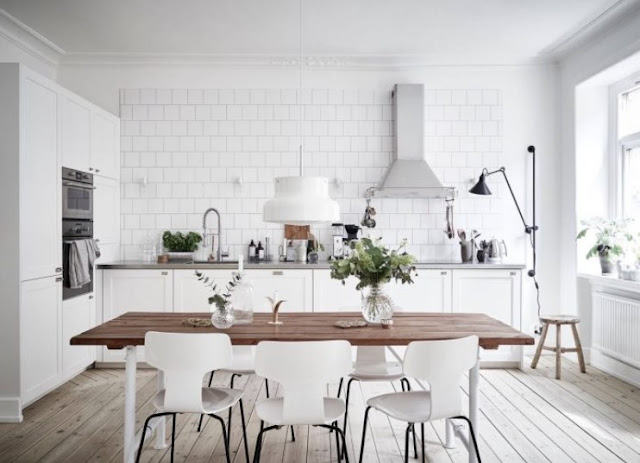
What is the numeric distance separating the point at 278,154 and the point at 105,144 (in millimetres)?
1701

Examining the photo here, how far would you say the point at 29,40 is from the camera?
489 cm

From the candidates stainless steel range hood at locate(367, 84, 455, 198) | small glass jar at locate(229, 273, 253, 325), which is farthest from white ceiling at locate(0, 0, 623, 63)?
small glass jar at locate(229, 273, 253, 325)

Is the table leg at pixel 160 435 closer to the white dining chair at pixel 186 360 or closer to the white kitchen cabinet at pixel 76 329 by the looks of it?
the white dining chair at pixel 186 360

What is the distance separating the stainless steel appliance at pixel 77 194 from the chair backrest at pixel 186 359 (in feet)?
7.60

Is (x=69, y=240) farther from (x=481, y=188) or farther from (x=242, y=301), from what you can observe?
(x=481, y=188)

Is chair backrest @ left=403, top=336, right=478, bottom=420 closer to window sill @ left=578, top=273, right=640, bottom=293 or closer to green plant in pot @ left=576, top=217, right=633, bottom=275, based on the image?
window sill @ left=578, top=273, right=640, bottom=293

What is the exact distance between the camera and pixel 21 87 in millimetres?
3686

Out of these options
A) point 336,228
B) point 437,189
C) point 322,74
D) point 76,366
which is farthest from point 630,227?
point 76,366

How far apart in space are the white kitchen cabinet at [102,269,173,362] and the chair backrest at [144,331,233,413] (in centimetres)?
252

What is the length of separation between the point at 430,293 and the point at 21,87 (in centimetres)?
372

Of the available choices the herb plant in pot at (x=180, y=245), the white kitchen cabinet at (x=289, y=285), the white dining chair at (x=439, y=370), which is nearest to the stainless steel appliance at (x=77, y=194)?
the herb plant in pot at (x=180, y=245)

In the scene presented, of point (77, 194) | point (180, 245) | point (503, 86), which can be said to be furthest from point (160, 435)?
point (503, 86)

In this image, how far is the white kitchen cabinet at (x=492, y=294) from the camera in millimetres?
4977

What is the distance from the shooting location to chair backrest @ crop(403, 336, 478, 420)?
239 cm
